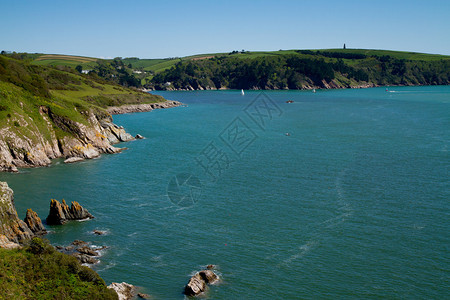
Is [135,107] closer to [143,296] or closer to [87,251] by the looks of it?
[87,251]

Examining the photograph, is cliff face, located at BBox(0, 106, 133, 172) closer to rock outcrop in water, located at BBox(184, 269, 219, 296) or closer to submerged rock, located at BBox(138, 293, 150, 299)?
submerged rock, located at BBox(138, 293, 150, 299)

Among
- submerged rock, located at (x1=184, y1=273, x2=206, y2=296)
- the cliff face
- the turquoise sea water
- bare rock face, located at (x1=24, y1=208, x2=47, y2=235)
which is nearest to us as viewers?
submerged rock, located at (x1=184, y1=273, x2=206, y2=296)

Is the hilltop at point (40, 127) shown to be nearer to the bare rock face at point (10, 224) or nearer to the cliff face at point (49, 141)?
the cliff face at point (49, 141)

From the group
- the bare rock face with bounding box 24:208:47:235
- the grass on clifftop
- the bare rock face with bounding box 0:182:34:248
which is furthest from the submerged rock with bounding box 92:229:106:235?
the grass on clifftop

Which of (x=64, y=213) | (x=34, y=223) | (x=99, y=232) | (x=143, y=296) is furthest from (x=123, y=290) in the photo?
(x=64, y=213)

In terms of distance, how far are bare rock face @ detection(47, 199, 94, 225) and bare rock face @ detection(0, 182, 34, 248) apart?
382 cm

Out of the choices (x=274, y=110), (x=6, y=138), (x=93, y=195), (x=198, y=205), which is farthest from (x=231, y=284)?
(x=274, y=110)

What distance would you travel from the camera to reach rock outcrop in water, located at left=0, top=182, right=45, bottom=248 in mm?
41000

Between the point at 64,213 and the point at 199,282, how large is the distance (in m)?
21.3

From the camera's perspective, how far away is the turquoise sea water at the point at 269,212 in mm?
36344

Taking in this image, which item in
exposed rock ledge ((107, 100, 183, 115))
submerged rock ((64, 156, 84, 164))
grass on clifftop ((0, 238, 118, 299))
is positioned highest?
exposed rock ledge ((107, 100, 183, 115))

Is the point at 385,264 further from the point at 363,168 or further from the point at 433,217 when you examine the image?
the point at 363,168

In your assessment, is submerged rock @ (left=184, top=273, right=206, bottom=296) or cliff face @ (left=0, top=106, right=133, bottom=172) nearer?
submerged rock @ (left=184, top=273, right=206, bottom=296)

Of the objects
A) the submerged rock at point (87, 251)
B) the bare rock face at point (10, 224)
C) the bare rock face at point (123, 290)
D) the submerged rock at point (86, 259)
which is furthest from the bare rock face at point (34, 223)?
the bare rock face at point (123, 290)
